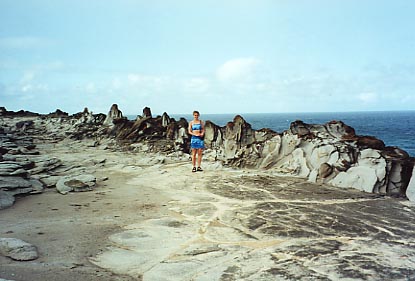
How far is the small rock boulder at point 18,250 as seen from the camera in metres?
4.55

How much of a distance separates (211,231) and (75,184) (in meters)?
4.46

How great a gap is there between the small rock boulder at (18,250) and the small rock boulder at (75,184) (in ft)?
12.2

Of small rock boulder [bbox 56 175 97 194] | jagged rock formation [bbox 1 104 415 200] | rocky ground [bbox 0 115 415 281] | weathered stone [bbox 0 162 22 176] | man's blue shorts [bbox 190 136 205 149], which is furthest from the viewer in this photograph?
man's blue shorts [bbox 190 136 205 149]

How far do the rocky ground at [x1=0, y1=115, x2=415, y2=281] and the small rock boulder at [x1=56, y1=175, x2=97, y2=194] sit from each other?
0.75 feet

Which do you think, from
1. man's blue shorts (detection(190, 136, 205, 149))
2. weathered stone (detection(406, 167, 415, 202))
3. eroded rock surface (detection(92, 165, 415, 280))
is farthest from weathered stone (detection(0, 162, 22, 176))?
weathered stone (detection(406, 167, 415, 202))

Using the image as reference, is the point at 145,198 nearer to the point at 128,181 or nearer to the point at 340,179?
the point at 128,181

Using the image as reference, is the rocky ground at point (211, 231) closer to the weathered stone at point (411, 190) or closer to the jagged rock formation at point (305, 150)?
the weathered stone at point (411, 190)

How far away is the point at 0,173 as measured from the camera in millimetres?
8375

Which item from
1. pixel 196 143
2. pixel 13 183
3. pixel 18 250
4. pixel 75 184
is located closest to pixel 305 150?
pixel 196 143

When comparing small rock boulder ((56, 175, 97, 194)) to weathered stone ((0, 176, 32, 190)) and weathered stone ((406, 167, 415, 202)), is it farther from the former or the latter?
weathered stone ((406, 167, 415, 202))

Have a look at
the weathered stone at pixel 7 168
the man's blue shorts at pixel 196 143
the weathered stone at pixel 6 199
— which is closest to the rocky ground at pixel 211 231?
the weathered stone at pixel 6 199

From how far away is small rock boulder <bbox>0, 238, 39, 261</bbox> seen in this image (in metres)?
4.55

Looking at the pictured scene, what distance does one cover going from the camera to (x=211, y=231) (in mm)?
5926

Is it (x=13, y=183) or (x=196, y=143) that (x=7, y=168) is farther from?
(x=196, y=143)
